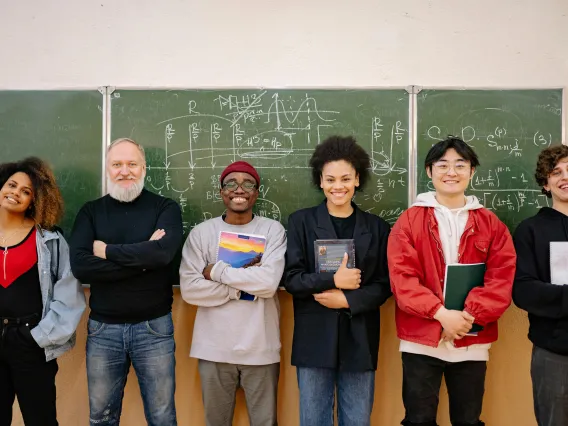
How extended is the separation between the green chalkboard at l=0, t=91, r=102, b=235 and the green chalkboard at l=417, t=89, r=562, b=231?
213 centimetres

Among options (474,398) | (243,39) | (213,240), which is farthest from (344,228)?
(243,39)

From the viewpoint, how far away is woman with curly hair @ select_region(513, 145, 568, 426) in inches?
83.8

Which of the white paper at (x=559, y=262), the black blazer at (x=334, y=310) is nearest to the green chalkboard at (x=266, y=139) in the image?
the black blazer at (x=334, y=310)

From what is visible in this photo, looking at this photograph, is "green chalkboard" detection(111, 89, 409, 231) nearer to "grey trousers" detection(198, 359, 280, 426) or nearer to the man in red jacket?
the man in red jacket

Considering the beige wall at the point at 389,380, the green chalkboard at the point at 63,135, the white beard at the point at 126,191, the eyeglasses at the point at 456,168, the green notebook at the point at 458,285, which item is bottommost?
the beige wall at the point at 389,380

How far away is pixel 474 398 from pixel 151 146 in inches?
93.1

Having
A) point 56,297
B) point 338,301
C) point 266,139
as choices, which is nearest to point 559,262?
point 338,301

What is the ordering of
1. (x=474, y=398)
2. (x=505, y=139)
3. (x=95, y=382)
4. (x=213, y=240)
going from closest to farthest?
(x=474, y=398) < (x=95, y=382) < (x=213, y=240) < (x=505, y=139)

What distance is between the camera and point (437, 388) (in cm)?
226

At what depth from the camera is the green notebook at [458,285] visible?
2.17 metres

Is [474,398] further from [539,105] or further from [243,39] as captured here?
[243,39]

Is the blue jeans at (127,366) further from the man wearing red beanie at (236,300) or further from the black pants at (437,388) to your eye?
the black pants at (437,388)

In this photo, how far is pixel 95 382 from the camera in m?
2.39

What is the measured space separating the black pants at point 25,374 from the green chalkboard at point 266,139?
3.69 ft
